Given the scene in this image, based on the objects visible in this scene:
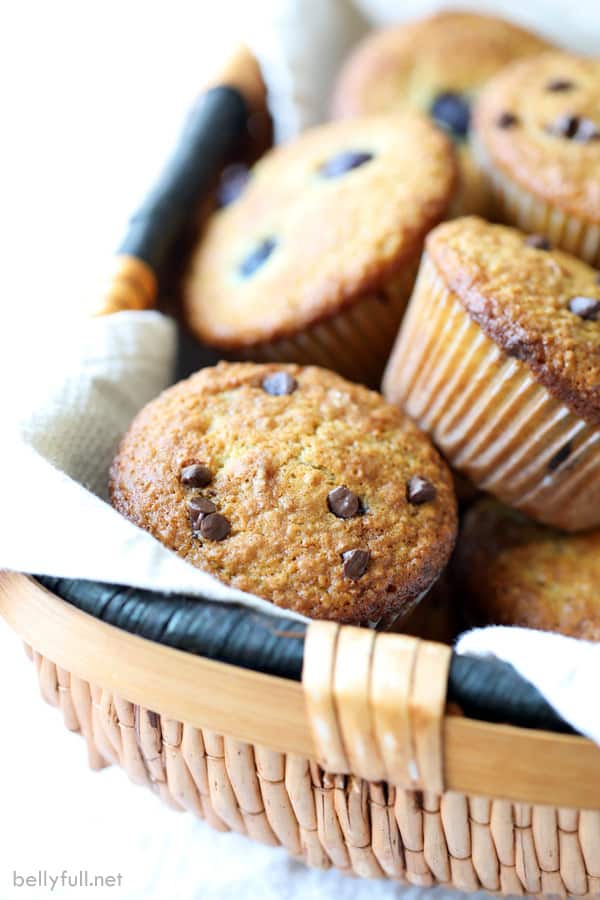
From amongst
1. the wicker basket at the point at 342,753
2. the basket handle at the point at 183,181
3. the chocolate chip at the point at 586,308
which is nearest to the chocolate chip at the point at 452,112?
the basket handle at the point at 183,181

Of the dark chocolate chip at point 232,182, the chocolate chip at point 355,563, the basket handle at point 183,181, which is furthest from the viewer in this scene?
the dark chocolate chip at point 232,182

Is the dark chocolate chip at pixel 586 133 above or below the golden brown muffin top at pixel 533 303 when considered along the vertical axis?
above

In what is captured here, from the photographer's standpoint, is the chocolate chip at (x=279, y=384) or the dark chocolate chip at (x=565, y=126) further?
the dark chocolate chip at (x=565, y=126)

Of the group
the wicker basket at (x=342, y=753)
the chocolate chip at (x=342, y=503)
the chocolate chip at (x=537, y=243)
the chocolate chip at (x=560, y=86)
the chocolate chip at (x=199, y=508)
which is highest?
the chocolate chip at (x=560, y=86)

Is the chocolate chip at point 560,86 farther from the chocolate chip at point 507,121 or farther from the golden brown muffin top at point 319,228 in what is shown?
the golden brown muffin top at point 319,228

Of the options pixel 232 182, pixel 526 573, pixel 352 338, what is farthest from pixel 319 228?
pixel 526 573

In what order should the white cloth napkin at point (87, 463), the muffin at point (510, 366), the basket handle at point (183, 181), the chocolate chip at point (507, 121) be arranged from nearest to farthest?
the white cloth napkin at point (87, 463) < the muffin at point (510, 366) < the basket handle at point (183, 181) < the chocolate chip at point (507, 121)

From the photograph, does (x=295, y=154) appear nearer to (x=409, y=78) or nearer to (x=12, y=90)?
(x=409, y=78)

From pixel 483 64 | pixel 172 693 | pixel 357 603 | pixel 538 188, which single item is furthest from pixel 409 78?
pixel 172 693

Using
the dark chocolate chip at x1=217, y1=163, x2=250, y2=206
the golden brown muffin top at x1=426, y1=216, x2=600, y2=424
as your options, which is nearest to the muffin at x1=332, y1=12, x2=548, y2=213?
the dark chocolate chip at x1=217, y1=163, x2=250, y2=206
